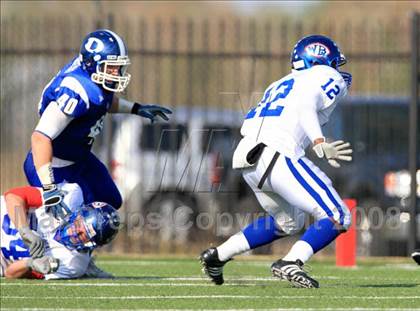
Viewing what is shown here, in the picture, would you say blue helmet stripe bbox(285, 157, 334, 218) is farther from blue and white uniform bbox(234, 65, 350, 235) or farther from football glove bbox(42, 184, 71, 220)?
football glove bbox(42, 184, 71, 220)

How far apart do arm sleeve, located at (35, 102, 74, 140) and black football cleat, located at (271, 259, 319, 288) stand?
1.78m

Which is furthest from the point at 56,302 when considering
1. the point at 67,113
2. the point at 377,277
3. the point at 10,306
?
the point at 377,277

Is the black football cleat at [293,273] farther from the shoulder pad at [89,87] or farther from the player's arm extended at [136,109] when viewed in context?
the player's arm extended at [136,109]

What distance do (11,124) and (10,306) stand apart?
902cm

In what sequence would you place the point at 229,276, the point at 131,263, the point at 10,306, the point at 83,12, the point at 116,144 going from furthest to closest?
the point at 83,12 < the point at 116,144 < the point at 131,263 < the point at 229,276 < the point at 10,306

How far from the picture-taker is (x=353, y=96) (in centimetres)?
1543

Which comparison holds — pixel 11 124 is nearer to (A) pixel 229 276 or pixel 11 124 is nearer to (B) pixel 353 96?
(B) pixel 353 96

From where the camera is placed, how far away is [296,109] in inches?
321

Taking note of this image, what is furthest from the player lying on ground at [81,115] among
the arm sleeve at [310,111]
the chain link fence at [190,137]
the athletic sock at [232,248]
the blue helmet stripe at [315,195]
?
the chain link fence at [190,137]

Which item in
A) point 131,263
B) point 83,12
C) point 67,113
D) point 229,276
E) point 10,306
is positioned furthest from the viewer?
point 83,12

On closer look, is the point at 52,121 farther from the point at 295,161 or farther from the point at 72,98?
the point at 295,161

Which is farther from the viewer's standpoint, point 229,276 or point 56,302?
point 229,276

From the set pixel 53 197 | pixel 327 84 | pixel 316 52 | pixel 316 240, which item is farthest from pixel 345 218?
pixel 53 197

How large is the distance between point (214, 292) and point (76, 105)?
1.67m
